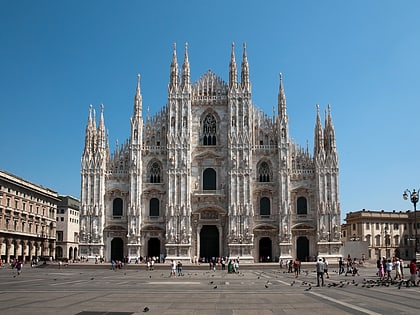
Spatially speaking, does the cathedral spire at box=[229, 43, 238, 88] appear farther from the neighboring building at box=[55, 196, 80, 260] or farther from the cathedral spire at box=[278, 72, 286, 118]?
the neighboring building at box=[55, 196, 80, 260]

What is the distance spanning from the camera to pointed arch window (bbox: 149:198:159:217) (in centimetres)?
6600

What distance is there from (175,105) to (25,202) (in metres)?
29.8

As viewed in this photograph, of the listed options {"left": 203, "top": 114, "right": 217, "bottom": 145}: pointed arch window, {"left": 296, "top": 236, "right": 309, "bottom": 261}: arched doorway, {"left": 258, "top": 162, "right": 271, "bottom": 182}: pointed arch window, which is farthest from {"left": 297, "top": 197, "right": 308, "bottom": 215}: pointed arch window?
{"left": 203, "top": 114, "right": 217, "bottom": 145}: pointed arch window

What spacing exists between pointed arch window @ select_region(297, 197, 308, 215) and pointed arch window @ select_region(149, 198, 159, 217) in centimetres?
1741

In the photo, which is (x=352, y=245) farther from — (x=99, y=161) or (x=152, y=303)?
(x=152, y=303)

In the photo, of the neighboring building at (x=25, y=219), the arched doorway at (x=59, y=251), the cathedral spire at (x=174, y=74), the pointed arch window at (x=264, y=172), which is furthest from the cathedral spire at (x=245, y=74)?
the arched doorway at (x=59, y=251)

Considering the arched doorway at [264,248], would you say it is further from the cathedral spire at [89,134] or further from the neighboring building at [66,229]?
the neighboring building at [66,229]

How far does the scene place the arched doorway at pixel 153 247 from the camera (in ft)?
215

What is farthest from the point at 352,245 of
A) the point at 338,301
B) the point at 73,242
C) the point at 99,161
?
the point at 73,242

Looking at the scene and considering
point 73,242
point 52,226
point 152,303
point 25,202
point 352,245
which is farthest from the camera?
point 73,242

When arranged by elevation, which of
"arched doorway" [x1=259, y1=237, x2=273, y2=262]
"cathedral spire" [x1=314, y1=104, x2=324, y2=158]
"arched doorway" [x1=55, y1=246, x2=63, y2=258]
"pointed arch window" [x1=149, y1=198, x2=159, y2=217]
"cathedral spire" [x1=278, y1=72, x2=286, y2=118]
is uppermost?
"cathedral spire" [x1=278, y1=72, x2=286, y2=118]

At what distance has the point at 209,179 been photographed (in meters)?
66.3

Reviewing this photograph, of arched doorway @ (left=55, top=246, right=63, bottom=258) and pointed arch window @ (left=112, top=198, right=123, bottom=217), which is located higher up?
pointed arch window @ (left=112, top=198, right=123, bottom=217)

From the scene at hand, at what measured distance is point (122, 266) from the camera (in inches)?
2248
